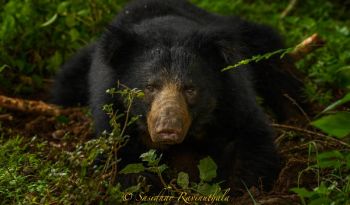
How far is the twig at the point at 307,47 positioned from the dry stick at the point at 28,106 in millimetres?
2302

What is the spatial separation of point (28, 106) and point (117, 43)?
1728mm

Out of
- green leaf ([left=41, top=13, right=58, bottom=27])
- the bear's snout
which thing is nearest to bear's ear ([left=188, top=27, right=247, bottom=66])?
the bear's snout

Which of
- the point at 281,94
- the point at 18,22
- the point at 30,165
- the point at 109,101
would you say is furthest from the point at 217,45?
the point at 18,22

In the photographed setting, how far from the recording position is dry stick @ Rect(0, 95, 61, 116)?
617 centimetres

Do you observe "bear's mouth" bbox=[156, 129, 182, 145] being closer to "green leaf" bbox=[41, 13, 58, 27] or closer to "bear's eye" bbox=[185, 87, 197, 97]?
"bear's eye" bbox=[185, 87, 197, 97]

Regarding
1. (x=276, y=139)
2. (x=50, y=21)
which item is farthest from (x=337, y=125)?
(x=50, y=21)

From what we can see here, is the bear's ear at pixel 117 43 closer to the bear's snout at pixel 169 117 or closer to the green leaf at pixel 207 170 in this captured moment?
the bear's snout at pixel 169 117

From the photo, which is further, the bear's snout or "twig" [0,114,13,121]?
"twig" [0,114,13,121]

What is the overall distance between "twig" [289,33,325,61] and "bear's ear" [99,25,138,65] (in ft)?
7.49

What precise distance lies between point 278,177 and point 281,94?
2045 mm

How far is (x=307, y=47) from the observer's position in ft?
22.6

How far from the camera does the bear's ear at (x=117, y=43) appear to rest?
4.84 meters

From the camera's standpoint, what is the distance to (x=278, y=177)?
4.79 m

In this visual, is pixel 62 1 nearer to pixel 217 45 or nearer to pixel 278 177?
pixel 217 45
